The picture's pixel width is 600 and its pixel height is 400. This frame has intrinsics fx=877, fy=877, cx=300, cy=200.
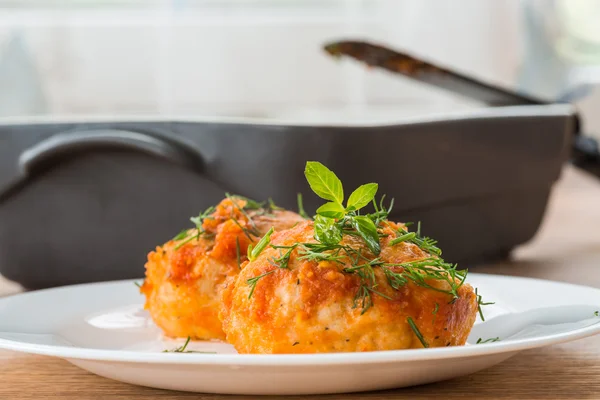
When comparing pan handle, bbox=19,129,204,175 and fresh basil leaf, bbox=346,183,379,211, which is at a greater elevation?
fresh basil leaf, bbox=346,183,379,211

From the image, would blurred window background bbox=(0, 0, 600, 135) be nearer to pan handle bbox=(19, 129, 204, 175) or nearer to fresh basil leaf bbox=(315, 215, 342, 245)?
pan handle bbox=(19, 129, 204, 175)

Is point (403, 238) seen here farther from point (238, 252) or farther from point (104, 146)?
point (104, 146)

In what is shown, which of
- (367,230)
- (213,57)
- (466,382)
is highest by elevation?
(367,230)

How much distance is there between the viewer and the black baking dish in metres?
1.03

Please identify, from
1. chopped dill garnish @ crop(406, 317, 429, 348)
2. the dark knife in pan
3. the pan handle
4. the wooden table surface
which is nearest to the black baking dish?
the pan handle

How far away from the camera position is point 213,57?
3.17m

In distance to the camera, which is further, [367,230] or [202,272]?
[202,272]

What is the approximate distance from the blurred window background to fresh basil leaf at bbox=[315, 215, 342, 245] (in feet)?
7.98

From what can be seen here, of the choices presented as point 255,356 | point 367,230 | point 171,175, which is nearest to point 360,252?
point 367,230

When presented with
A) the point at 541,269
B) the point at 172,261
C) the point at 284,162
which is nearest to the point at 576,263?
the point at 541,269

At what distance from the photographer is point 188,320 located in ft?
2.54

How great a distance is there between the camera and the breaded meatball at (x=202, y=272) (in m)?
0.78

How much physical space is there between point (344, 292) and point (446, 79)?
0.77 meters

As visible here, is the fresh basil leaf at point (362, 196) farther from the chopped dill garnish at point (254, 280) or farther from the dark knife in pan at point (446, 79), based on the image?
the dark knife in pan at point (446, 79)
